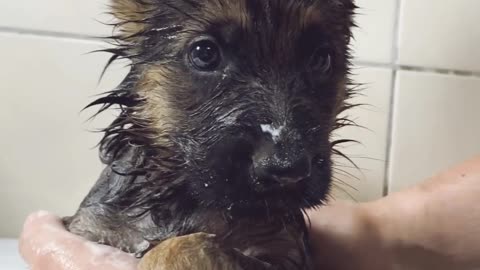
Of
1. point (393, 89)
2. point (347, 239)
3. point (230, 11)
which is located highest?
point (230, 11)

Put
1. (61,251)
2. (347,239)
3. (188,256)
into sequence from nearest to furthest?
(188,256), (61,251), (347,239)

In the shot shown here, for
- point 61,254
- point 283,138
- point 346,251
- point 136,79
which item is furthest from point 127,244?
point 346,251

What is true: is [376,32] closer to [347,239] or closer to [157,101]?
[347,239]

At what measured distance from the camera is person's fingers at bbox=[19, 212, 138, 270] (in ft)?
3.51

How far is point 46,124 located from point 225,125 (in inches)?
30.3

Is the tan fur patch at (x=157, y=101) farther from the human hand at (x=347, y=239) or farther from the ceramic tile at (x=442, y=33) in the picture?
the ceramic tile at (x=442, y=33)

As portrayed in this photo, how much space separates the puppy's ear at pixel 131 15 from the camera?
1111 millimetres

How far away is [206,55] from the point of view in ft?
3.37

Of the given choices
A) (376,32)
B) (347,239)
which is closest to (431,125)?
(376,32)

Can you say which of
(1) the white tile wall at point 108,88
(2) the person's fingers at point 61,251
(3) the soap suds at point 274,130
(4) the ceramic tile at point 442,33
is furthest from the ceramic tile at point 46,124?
(3) the soap suds at point 274,130

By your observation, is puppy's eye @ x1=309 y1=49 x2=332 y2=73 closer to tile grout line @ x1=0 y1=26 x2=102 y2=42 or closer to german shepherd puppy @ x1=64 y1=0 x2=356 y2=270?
german shepherd puppy @ x1=64 y1=0 x2=356 y2=270

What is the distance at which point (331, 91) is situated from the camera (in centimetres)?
113

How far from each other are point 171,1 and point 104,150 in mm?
266

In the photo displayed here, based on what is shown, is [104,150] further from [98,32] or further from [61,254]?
[98,32]
